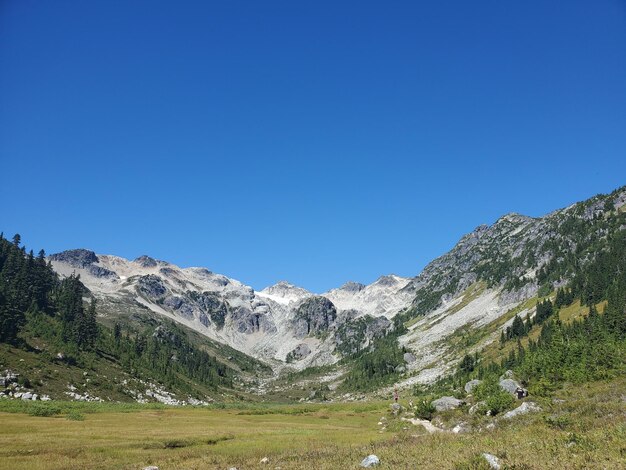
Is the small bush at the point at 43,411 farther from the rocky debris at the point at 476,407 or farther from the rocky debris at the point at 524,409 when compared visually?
the rocky debris at the point at 524,409

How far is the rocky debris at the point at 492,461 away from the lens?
18406 mm

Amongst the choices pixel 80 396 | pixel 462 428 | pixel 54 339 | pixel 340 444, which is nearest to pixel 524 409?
pixel 462 428

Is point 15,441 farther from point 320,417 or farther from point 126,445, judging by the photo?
point 320,417

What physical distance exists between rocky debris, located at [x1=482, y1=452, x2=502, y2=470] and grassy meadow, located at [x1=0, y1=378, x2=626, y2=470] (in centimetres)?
A: 39

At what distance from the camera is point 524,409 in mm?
39188

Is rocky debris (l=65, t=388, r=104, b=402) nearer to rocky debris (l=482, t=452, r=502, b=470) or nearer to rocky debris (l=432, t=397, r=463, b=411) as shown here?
rocky debris (l=432, t=397, r=463, b=411)

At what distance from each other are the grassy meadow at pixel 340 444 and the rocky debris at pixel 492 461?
39 centimetres

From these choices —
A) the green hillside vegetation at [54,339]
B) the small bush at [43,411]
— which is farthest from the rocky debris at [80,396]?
the small bush at [43,411]

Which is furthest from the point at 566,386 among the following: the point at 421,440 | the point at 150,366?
the point at 150,366

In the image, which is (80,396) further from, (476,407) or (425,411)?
(476,407)

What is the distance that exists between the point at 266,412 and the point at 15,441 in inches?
2453

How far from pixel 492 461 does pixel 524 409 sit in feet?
78.3

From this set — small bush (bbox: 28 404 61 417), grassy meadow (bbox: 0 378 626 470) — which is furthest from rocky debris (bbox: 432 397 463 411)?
small bush (bbox: 28 404 61 417)

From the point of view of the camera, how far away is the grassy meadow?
20578 millimetres
